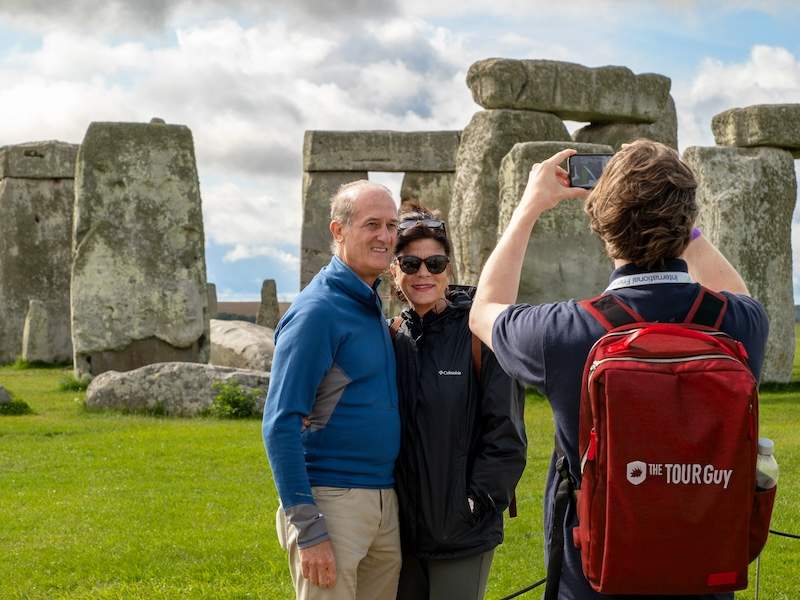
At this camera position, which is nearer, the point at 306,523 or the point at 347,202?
the point at 306,523

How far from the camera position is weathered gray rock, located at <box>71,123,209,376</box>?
12.6m

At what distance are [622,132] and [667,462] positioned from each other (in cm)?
1198

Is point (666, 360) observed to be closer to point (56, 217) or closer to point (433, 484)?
point (433, 484)

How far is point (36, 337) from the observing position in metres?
16.2

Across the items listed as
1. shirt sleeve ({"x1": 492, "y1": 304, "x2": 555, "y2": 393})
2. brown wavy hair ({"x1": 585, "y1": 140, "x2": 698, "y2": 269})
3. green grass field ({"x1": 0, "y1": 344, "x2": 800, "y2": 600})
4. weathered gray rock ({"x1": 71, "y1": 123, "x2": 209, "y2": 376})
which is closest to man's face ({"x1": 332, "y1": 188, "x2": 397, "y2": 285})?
shirt sleeve ({"x1": 492, "y1": 304, "x2": 555, "y2": 393})

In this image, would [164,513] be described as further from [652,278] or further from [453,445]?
[652,278]

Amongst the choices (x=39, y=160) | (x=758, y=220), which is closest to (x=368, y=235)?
(x=758, y=220)

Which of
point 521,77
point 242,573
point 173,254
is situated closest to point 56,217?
point 173,254

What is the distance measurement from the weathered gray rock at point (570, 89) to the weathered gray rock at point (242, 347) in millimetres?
3778

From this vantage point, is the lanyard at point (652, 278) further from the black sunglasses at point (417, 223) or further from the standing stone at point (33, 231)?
the standing stone at point (33, 231)

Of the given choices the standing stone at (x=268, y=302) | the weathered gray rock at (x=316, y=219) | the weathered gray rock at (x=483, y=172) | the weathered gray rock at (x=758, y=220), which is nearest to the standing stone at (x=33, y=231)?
the standing stone at (x=268, y=302)

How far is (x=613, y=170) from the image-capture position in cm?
232

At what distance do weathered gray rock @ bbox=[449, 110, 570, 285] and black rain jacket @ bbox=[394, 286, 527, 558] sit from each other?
29.3 ft

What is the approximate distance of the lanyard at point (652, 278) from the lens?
92.7 inches
